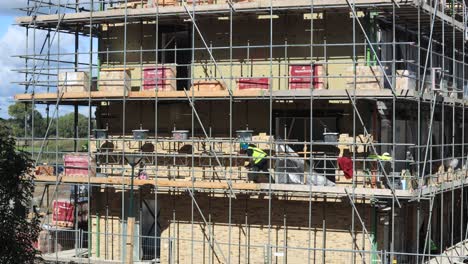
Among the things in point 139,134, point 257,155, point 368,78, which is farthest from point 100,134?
point 368,78

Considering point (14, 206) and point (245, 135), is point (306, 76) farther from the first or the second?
point (14, 206)

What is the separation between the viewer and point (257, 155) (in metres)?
23.6

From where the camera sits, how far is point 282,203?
79.6ft

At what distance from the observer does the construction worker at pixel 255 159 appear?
23.6 m

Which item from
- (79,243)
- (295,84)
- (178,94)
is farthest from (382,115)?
(79,243)

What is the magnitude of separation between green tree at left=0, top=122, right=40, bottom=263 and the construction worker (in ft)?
28.5

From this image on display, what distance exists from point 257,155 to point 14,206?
9.19 meters

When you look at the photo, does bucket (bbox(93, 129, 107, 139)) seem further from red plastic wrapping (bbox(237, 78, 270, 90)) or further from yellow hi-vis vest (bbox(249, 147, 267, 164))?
yellow hi-vis vest (bbox(249, 147, 267, 164))

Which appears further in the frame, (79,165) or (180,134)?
(79,165)

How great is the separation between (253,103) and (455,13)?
309 inches

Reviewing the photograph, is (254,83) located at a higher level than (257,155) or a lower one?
higher

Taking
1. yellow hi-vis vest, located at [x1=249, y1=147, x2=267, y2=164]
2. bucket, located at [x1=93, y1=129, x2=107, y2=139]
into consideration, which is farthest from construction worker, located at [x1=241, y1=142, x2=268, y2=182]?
bucket, located at [x1=93, y1=129, x2=107, y2=139]

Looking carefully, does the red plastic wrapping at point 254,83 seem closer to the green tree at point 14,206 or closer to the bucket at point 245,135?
the bucket at point 245,135

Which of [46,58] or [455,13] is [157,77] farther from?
[455,13]
